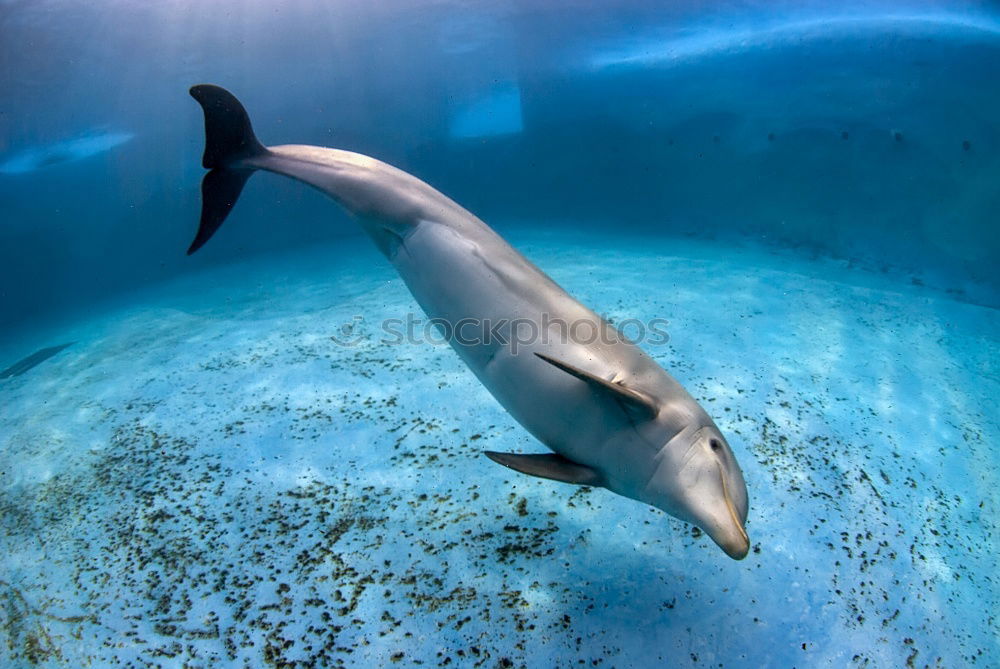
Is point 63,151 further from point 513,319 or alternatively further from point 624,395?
→ point 624,395

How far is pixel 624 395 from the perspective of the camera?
2385 mm

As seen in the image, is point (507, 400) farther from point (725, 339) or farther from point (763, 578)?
point (725, 339)

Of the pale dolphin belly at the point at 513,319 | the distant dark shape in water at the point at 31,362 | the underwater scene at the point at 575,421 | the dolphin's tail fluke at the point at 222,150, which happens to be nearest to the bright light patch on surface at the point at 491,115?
the underwater scene at the point at 575,421

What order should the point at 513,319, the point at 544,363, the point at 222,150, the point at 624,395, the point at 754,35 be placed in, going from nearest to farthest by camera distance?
1. the point at 624,395
2. the point at 544,363
3. the point at 513,319
4. the point at 222,150
5. the point at 754,35

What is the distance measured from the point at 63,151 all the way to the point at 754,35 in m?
23.6

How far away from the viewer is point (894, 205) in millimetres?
11617

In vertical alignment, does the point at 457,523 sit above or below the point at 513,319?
below

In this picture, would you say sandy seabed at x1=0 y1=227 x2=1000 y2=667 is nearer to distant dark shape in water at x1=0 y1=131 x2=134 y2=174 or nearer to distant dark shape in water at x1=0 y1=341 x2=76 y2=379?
distant dark shape in water at x1=0 y1=341 x2=76 y2=379

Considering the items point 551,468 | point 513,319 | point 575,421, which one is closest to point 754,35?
point 513,319

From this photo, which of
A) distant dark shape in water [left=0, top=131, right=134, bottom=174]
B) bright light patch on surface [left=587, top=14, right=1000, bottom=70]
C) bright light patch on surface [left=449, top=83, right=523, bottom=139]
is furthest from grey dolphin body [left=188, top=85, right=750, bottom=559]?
distant dark shape in water [left=0, top=131, right=134, bottom=174]

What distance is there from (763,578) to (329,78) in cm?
2441

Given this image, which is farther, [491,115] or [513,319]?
[491,115]

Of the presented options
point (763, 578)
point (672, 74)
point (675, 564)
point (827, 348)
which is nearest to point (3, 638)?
point (675, 564)

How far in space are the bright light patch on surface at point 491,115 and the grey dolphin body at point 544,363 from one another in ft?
59.3
